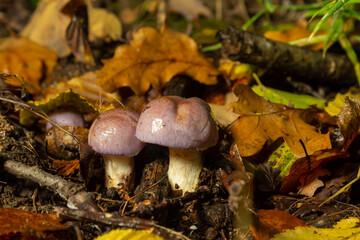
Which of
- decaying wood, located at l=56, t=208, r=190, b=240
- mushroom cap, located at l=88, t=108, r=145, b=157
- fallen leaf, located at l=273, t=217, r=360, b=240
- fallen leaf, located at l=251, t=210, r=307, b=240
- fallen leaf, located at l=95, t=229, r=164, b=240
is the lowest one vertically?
fallen leaf, located at l=273, t=217, r=360, b=240

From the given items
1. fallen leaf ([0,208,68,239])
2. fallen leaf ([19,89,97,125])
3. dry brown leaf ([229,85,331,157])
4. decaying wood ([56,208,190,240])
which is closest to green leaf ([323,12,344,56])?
dry brown leaf ([229,85,331,157])

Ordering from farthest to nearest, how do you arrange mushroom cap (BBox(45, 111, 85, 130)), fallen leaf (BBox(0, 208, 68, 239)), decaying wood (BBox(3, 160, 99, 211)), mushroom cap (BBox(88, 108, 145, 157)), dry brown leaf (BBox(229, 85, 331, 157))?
mushroom cap (BBox(45, 111, 85, 130)) < dry brown leaf (BBox(229, 85, 331, 157)) < mushroom cap (BBox(88, 108, 145, 157)) < decaying wood (BBox(3, 160, 99, 211)) < fallen leaf (BBox(0, 208, 68, 239))

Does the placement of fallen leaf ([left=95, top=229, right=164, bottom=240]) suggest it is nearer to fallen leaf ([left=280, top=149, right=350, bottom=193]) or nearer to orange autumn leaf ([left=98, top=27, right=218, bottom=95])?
fallen leaf ([left=280, top=149, right=350, bottom=193])

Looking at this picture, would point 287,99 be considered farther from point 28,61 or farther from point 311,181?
point 28,61

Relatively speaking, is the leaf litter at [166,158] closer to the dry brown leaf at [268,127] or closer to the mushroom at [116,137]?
the dry brown leaf at [268,127]

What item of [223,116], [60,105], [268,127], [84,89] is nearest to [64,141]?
[60,105]

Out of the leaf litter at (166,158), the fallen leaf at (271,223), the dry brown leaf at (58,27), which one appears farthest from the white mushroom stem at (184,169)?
the dry brown leaf at (58,27)
